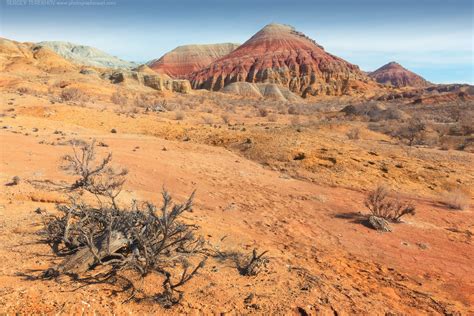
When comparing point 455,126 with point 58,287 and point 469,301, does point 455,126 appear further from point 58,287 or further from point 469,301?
point 58,287

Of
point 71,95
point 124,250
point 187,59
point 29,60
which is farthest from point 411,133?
point 187,59

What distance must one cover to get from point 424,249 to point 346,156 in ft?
23.1

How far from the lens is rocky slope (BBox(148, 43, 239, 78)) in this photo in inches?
5271

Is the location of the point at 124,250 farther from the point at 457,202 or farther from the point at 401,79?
the point at 401,79

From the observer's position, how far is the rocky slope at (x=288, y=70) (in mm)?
90750

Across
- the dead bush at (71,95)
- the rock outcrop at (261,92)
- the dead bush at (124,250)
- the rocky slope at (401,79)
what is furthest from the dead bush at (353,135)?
the rocky slope at (401,79)

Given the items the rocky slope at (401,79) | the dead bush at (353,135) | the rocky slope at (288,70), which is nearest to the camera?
the dead bush at (353,135)

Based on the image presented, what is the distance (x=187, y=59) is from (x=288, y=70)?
59115mm

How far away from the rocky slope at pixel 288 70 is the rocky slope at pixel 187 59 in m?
24.0

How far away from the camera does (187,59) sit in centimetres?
13962

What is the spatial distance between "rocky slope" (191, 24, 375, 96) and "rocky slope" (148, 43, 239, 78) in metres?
24.0

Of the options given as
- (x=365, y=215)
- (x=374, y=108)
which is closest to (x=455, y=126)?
(x=374, y=108)

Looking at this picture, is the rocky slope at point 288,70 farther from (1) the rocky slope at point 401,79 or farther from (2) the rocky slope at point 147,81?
(1) the rocky slope at point 401,79

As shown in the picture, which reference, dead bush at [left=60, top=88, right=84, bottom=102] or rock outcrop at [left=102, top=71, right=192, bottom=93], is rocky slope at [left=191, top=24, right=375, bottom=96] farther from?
dead bush at [left=60, top=88, right=84, bottom=102]
